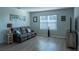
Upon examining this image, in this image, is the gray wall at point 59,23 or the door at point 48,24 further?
the door at point 48,24

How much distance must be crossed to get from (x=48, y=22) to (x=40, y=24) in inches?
18.4

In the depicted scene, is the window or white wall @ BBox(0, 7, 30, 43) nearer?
white wall @ BBox(0, 7, 30, 43)

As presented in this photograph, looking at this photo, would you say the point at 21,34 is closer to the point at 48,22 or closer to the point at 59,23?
the point at 48,22

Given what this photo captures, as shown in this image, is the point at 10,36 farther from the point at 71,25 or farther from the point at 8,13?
the point at 71,25

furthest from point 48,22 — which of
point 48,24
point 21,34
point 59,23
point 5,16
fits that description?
point 5,16

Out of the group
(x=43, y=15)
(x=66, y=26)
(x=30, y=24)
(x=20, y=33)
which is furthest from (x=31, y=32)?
(x=66, y=26)

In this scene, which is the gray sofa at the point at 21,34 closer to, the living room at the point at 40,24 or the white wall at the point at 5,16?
the living room at the point at 40,24

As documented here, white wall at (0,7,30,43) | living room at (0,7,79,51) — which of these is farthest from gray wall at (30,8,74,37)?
white wall at (0,7,30,43)

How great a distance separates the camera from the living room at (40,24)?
3904mm

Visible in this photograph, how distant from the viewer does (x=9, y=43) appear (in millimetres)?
3938

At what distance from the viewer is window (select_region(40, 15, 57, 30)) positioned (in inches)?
161

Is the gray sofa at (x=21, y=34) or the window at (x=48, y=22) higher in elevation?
the window at (x=48, y=22)

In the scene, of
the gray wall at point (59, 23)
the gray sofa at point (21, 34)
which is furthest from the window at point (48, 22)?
the gray sofa at point (21, 34)

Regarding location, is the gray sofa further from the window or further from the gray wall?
the window
